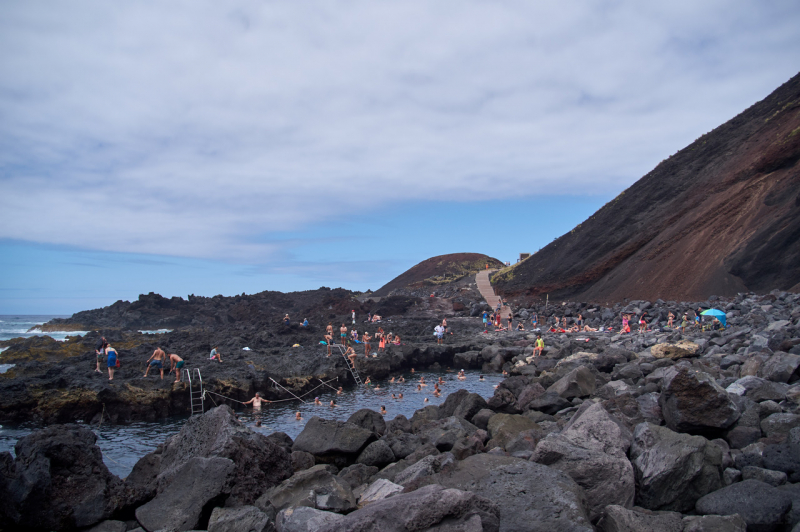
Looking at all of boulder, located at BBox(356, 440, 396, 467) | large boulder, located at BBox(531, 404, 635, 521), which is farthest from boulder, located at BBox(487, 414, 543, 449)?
large boulder, located at BBox(531, 404, 635, 521)

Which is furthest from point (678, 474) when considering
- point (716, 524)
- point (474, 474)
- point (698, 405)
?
point (474, 474)

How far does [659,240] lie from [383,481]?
41.5m

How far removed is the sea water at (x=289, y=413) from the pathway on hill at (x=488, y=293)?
19210 mm

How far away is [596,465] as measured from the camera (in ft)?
21.3

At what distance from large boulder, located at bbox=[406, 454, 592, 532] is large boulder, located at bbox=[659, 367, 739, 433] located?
3.37m

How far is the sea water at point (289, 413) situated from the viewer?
1430 cm

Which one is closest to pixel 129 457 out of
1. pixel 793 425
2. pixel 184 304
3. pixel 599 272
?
pixel 793 425

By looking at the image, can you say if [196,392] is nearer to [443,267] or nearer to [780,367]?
[780,367]

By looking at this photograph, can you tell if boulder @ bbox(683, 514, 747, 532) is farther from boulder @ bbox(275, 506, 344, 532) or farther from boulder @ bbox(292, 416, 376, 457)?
boulder @ bbox(292, 416, 376, 457)

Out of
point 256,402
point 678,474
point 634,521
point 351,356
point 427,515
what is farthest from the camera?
point 351,356

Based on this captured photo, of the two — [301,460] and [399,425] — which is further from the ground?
[301,460]

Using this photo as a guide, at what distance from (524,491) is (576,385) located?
29.3 ft

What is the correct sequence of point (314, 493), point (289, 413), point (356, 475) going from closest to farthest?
point (314, 493), point (356, 475), point (289, 413)

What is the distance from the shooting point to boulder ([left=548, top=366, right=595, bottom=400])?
45.9ft
